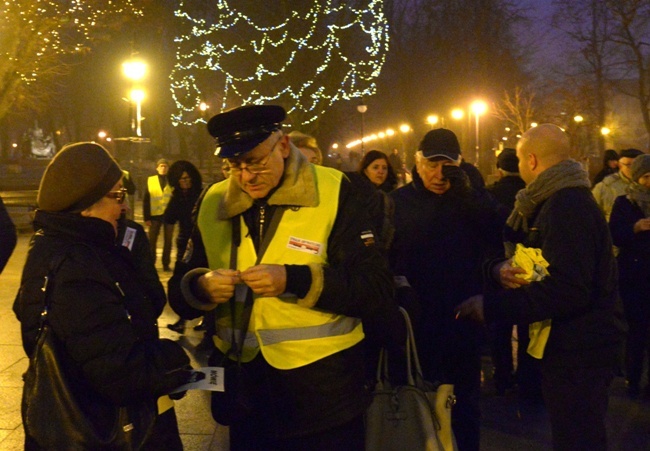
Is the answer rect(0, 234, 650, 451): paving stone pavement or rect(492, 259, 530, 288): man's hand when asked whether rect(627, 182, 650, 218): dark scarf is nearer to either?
rect(0, 234, 650, 451): paving stone pavement

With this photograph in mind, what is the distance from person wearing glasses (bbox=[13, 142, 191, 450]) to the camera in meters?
2.38

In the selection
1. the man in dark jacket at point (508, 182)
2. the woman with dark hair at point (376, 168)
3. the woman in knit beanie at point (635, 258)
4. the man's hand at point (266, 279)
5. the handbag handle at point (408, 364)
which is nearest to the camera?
the man's hand at point (266, 279)

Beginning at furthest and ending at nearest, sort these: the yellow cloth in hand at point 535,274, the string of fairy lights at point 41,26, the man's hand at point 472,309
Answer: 1. the string of fairy lights at point 41,26
2. the man's hand at point 472,309
3. the yellow cloth in hand at point 535,274

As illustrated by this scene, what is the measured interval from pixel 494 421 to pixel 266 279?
3.57 metres

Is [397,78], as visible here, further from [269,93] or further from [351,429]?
[351,429]

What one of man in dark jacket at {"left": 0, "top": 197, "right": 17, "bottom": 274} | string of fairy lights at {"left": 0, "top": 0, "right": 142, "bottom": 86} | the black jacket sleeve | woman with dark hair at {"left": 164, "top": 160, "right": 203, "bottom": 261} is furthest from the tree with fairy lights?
the black jacket sleeve

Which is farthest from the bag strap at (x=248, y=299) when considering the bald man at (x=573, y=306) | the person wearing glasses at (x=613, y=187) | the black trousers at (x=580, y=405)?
the person wearing glasses at (x=613, y=187)

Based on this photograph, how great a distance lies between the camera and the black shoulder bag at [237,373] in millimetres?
2717

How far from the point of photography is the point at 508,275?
3.50 meters

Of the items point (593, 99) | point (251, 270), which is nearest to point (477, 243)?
point (251, 270)

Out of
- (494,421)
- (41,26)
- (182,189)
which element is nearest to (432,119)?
(41,26)

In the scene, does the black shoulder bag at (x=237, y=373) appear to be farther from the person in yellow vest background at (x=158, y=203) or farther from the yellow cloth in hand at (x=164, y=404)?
the person in yellow vest background at (x=158, y=203)

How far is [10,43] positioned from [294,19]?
55.3ft

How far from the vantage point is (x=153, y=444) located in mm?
2666
